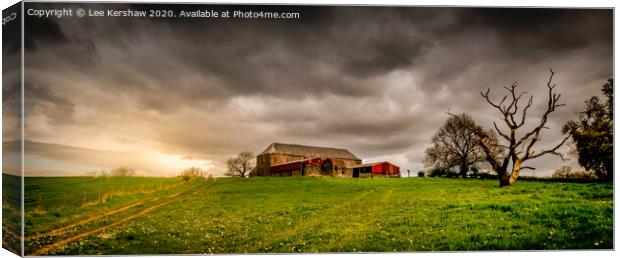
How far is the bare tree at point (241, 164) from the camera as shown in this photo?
20188 millimetres

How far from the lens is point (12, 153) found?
718 inches

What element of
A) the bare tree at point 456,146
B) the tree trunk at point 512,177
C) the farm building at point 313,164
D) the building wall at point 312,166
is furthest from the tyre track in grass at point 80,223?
the tree trunk at point 512,177

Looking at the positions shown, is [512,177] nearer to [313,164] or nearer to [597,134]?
[597,134]

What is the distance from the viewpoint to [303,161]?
20.6 m

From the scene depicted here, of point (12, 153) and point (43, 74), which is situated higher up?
point (43, 74)

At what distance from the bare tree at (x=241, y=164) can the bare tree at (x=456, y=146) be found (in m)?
6.66

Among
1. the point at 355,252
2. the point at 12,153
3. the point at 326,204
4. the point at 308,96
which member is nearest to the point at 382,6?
the point at 308,96

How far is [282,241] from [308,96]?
5.16 meters

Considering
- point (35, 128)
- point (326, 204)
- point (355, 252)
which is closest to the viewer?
point (35, 128)

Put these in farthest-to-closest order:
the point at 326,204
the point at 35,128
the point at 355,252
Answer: the point at 326,204
the point at 355,252
the point at 35,128

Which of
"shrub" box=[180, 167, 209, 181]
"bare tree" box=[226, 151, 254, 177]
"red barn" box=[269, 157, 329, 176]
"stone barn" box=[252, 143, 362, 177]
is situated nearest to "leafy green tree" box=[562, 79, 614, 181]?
"stone barn" box=[252, 143, 362, 177]

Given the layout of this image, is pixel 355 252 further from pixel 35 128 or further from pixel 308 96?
pixel 35 128

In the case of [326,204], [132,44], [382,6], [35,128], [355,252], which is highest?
[382,6]

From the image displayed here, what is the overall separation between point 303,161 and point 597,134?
11132mm
